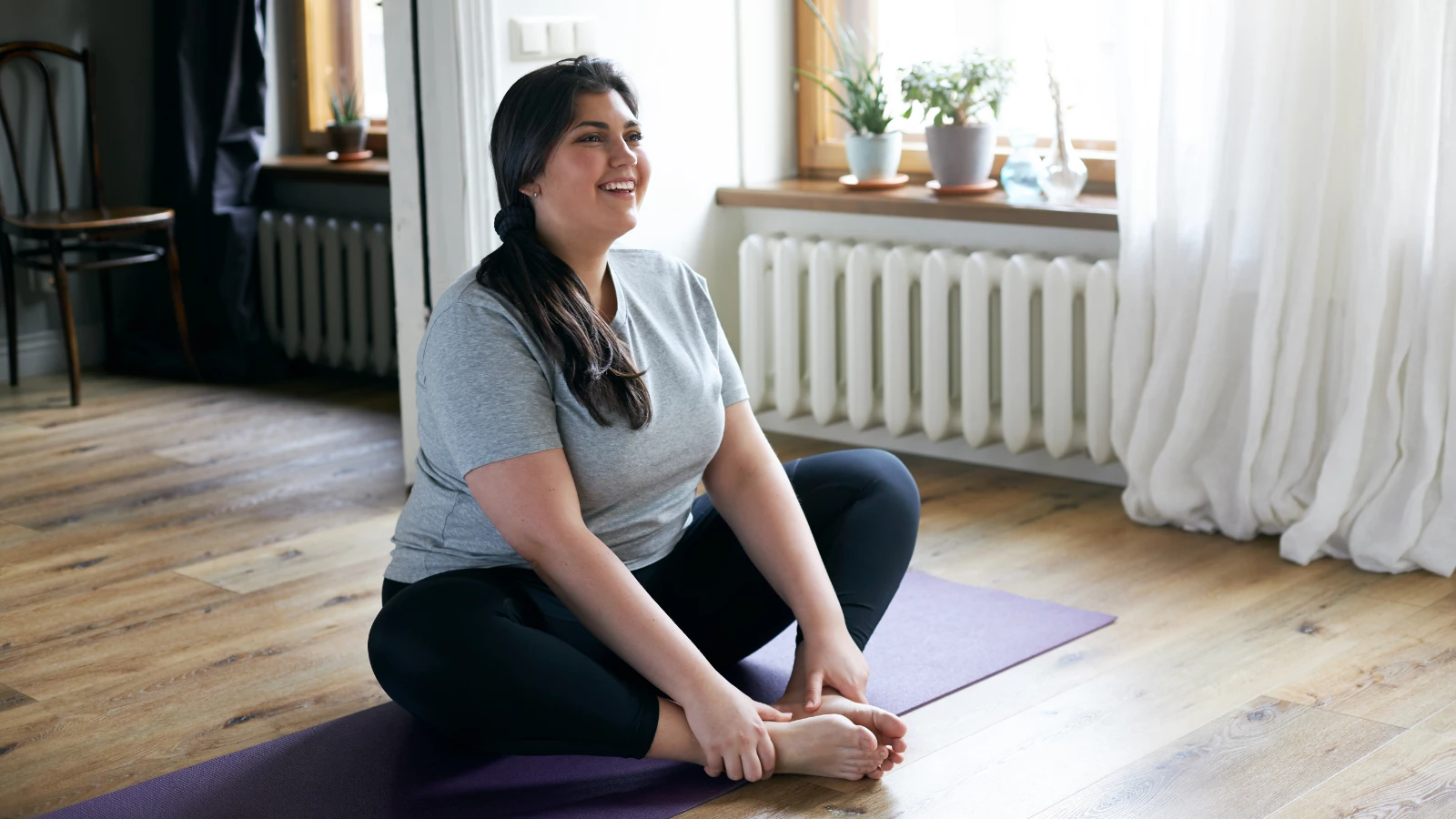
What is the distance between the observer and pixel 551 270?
5.57 ft

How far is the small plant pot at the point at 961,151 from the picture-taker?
3.16 metres

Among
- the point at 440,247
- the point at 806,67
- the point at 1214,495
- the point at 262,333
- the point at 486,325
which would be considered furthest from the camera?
the point at 262,333

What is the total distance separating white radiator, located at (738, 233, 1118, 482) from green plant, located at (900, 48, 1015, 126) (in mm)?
306

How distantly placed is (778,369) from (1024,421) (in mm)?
622

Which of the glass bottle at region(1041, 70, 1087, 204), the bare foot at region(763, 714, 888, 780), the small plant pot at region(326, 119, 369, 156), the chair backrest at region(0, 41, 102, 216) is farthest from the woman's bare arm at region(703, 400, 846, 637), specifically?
the chair backrest at region(0, 41, 102, 216)

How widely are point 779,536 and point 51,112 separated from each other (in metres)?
3.24

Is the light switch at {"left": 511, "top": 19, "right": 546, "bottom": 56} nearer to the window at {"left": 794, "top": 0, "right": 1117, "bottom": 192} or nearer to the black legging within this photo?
the window at {"left": 794, "top": 0, "right": 1117, "bottom": 192}

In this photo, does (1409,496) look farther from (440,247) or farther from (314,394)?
(314,394)

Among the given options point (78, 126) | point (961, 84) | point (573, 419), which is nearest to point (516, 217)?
point (573, 419)

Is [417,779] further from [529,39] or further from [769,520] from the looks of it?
[529,39]

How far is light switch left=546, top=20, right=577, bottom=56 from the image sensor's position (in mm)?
3035

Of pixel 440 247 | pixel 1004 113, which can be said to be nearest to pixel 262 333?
pixel 440 247

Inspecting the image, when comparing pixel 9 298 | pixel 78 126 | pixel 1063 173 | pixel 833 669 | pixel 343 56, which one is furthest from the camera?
pixel 343 56

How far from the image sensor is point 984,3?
3311 millimetres
